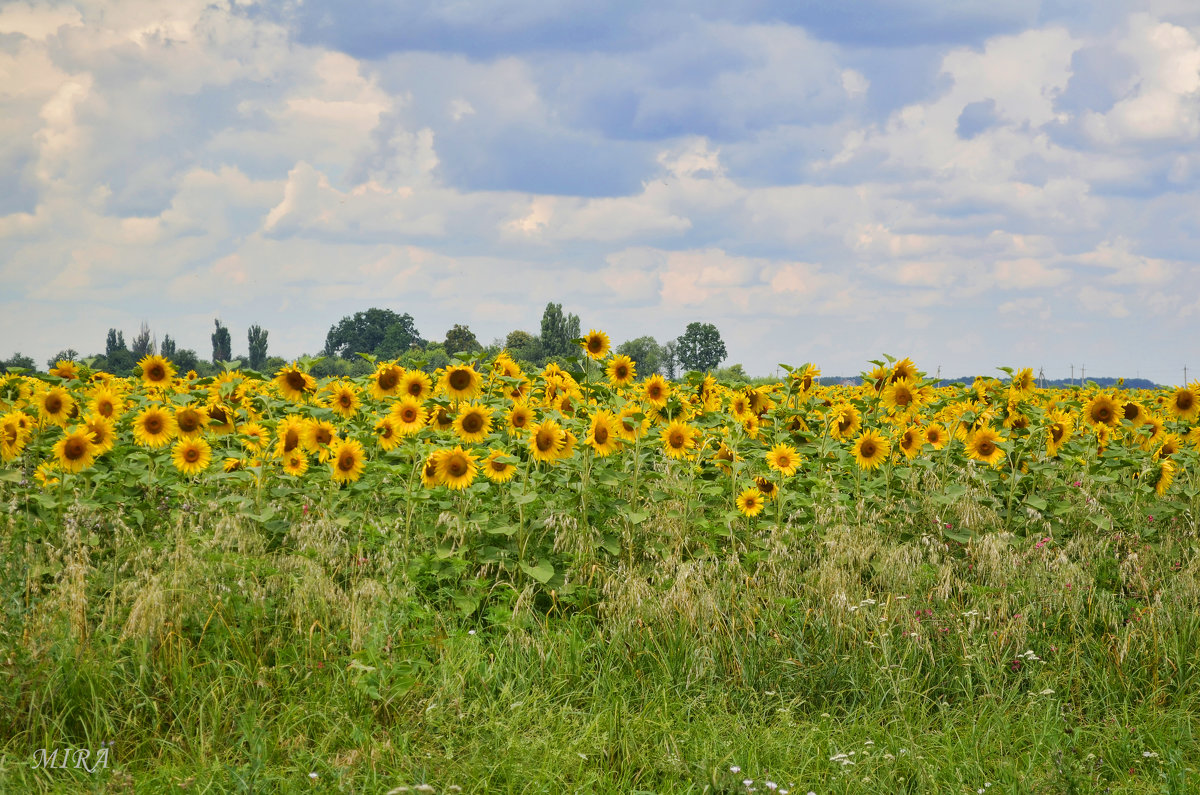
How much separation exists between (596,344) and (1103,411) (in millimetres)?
4169

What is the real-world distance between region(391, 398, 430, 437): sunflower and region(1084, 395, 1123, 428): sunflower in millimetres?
5278

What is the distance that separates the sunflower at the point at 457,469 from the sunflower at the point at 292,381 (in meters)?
1.78

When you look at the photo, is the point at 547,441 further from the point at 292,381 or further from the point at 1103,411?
the point at 1103,411

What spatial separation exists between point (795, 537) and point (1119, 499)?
113 inches

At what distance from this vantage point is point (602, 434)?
513 centimetres

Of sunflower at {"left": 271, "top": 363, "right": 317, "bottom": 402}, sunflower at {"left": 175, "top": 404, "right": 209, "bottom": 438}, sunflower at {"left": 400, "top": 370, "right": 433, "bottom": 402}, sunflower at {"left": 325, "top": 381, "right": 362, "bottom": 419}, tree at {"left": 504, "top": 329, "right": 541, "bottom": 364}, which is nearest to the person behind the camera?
sunflower at {"left": 400, "top": 370, "right": 433, "bottom": 402}

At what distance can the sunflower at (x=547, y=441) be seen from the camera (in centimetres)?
493

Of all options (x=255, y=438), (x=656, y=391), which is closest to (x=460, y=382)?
(x=656, y=391)

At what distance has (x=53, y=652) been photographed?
378cm

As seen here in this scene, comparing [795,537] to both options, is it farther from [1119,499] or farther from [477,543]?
[1119,499]

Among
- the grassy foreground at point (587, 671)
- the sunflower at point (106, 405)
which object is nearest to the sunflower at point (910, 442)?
the grassy foreground at point (587, 671)

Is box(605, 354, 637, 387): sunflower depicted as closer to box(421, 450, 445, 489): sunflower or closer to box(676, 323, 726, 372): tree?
box(421, 450, 445, 489): sunflower

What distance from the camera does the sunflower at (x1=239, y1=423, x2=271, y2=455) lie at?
233 inches

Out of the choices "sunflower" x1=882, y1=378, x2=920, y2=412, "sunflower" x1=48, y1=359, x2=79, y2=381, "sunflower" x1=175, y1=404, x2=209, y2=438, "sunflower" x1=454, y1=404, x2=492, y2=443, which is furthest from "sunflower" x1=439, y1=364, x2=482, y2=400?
"sunflower" x1=882, y1=378, x2=920, y2=412
